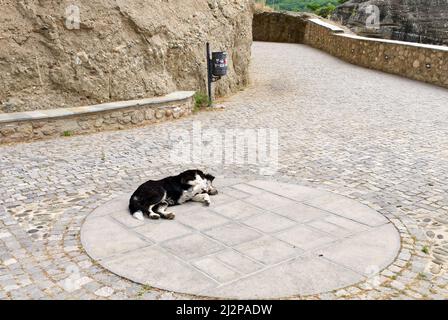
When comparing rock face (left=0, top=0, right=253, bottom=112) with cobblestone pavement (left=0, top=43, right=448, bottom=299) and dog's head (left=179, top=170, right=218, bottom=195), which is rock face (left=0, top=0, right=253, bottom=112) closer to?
cobblestone pavement (left=0, top=43, right=448, bottom=299)

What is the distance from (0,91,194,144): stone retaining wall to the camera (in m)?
8.62

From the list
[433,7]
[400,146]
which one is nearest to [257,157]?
[400,146]

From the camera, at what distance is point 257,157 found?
7.64 m

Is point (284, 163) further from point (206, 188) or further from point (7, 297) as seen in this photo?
point (7, 297)

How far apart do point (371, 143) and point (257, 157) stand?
A: 2.28m

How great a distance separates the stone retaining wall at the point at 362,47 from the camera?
1481 centimetres

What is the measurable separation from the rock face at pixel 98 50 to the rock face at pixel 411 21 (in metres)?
17.2

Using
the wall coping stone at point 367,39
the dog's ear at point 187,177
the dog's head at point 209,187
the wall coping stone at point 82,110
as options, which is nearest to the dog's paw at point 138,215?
the dog's ear at point 187,177

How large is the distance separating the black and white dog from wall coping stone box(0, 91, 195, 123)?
4221 millimetres

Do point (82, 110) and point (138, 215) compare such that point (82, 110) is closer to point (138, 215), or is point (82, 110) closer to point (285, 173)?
point (285, 173)

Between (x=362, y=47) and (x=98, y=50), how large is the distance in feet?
39.8

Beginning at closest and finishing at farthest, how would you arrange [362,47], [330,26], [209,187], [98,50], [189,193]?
[189,193], [209,187], [98,50], [362,47], [330,26]

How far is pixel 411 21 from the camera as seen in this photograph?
26.7 metres

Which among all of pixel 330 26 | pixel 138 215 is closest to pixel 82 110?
pixel 138 215
